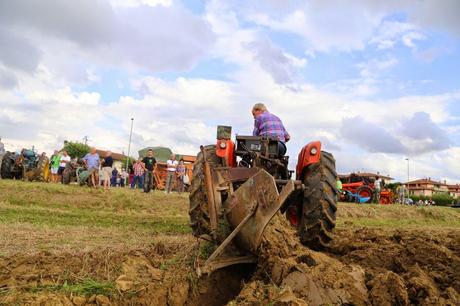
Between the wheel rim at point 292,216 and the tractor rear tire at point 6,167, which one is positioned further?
the tractor rear tire at point 6,167

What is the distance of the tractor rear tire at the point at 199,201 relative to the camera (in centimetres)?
536

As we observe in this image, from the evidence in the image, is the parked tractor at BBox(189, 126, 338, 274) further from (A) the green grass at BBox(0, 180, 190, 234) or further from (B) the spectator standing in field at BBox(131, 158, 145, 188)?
(B) the spectator standing in field at BBox(131, 158, 145, 188)

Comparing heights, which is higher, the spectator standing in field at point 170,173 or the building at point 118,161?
the building at point 118,161

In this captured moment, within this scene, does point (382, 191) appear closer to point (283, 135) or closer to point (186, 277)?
point (283, 135)

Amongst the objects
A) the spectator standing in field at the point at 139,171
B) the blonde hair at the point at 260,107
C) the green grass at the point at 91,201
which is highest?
the blonde hair at the point at 260,107

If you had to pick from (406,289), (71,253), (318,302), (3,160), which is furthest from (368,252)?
(3,160)

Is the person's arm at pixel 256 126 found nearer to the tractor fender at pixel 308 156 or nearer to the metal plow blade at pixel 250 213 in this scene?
the tractor fender at pixel 308 156

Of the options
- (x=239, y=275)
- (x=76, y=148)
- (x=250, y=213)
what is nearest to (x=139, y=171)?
(x=239, y=275)

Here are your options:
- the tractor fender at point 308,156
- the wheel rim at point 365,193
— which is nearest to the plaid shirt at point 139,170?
the tractor fender at point 308,156

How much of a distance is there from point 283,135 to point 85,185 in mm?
10935

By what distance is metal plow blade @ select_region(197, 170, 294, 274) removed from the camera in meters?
3.96

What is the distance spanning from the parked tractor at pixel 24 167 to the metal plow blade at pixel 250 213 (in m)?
16.4

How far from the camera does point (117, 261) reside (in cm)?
443

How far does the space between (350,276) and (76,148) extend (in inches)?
2683
